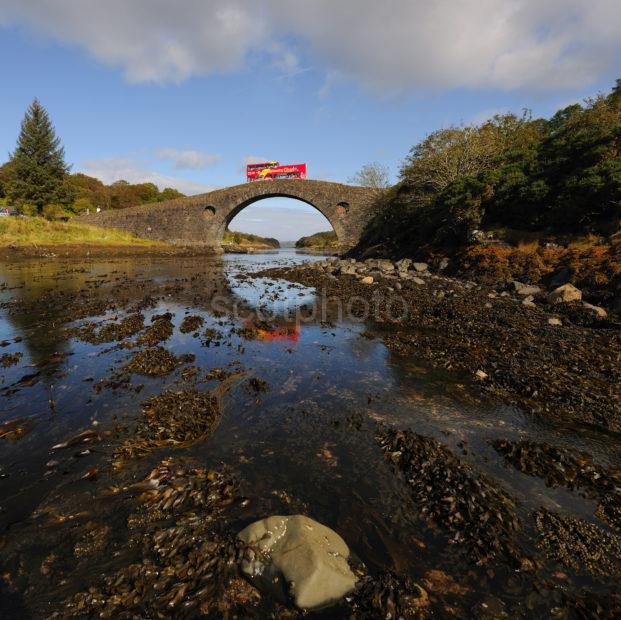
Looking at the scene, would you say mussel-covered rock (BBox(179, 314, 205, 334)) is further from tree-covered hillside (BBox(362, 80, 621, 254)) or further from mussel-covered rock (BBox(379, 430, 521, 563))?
tree-covered hillside (BBox(362, 80, 621, 254))

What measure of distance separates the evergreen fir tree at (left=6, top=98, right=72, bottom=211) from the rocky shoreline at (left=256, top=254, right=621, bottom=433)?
60817 millimetres

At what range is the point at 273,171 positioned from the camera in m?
68.9

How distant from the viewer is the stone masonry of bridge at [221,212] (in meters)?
63.7

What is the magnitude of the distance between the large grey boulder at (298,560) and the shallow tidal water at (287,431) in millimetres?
378

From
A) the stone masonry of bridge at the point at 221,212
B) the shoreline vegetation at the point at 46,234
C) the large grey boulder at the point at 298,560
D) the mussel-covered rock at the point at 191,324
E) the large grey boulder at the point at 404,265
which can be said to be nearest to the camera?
the large grey boulder at the point at 298,560

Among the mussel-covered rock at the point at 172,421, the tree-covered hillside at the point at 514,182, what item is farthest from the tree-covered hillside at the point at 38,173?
the mussel-covered rock at the point at 172,421

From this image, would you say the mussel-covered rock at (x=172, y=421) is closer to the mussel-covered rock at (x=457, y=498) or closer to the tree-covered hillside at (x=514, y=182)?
the mussel-covered rock at (x=457, y=498)

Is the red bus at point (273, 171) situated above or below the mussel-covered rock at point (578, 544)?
above

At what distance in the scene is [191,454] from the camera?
18.6 feet

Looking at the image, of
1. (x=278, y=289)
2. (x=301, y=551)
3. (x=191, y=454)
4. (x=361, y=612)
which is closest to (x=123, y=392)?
(x=191, y=454)

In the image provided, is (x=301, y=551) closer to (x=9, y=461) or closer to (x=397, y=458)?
(x=397, y=458)

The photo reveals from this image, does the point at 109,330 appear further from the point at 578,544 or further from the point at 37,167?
the point at 37,167

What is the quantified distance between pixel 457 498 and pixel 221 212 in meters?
71.4

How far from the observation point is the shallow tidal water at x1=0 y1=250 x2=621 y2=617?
4297 millimetres
